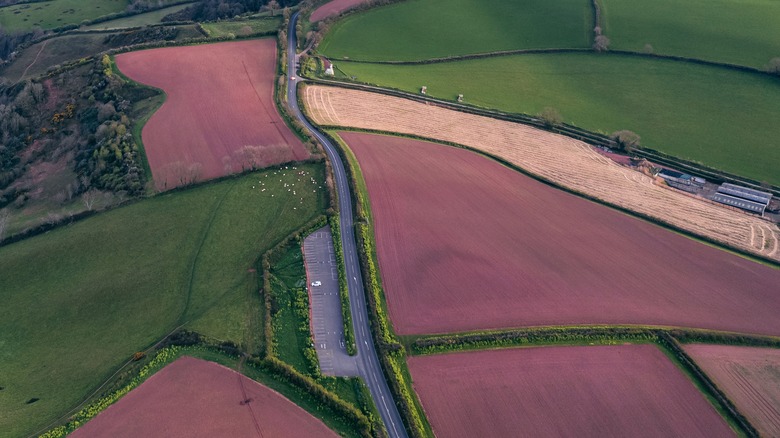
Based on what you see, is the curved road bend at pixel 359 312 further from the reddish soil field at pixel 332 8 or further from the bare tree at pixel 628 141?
the bare tree at pixel 628 141

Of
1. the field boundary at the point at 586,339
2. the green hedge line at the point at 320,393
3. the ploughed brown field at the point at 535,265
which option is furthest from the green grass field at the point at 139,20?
the field boundary at the point at 586,339

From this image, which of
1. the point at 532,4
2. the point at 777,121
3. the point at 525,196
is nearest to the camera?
the point at 525,196

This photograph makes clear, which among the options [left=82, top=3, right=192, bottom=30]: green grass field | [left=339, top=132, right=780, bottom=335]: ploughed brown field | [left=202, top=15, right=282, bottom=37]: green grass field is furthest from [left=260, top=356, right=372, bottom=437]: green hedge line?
[left=82, top=3, right=192, bottom=30]: green grass field

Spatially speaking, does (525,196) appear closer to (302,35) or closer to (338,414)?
(338,414)

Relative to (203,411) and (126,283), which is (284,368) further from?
(126,283)

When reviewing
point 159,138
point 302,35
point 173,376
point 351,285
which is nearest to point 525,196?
point 351,285
